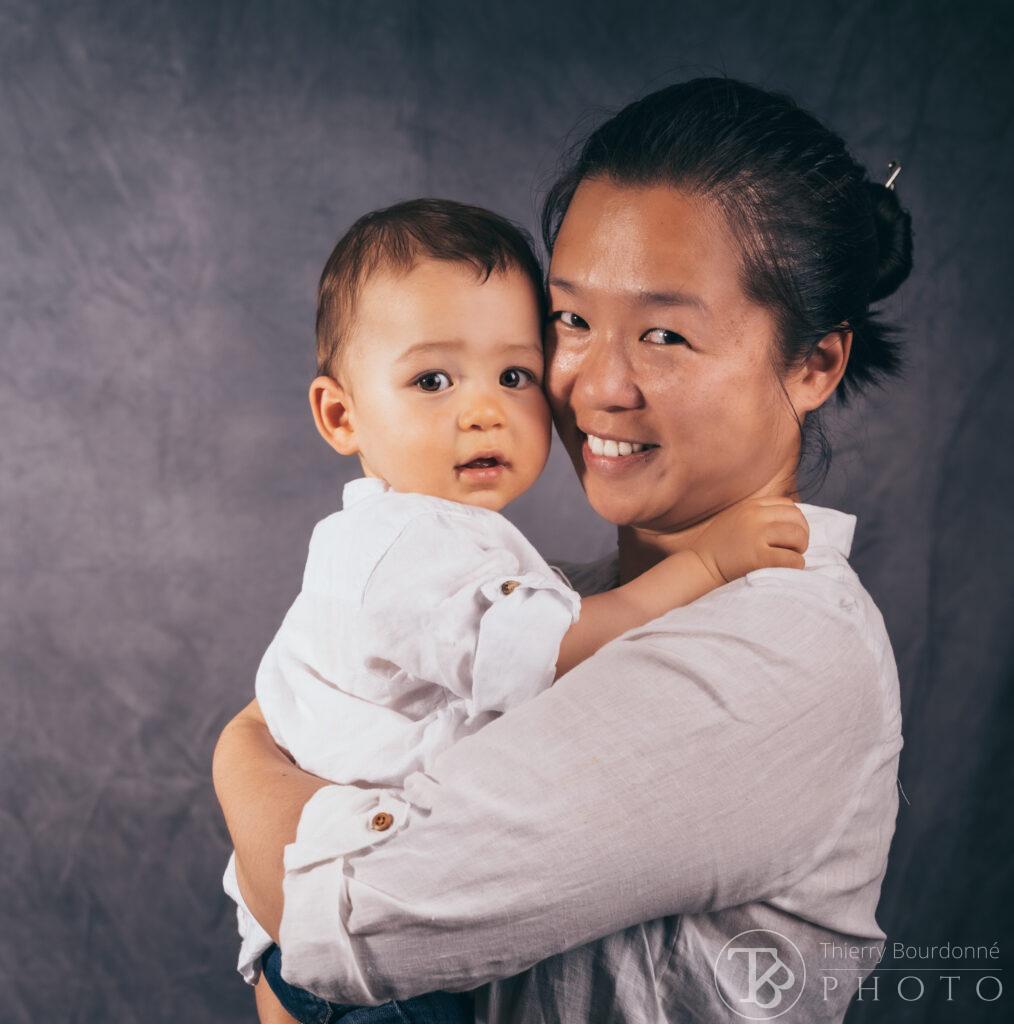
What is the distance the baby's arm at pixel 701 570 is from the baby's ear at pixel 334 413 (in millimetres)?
467

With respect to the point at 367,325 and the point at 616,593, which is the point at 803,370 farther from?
the point at 367,325

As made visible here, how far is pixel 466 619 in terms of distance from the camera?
1.33 metres

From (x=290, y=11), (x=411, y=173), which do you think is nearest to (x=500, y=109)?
(x=411, y=173)

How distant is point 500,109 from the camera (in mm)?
3021

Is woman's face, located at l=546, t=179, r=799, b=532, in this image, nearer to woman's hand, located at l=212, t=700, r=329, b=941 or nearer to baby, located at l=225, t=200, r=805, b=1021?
baby, located at l=225, t=200, r=805, b=1021

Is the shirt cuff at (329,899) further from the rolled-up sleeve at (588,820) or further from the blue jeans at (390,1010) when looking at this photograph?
the blue jeans at (390,1010)

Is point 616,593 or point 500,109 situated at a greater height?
point 500,109

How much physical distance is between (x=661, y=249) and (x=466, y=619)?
0.58 m

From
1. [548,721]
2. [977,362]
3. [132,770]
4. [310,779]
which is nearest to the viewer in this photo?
[548,721]

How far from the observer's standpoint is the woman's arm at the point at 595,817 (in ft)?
3.58

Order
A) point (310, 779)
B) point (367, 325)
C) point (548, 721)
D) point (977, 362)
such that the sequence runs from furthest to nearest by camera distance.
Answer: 1. point (977, 362)
2. point (367, 325)
3. point (310, 779)
4. point (548, 721)

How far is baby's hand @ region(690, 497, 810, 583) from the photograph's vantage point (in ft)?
4.67

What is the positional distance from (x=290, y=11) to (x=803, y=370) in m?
1.89

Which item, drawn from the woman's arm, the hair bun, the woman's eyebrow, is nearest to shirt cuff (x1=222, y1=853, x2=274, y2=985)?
the woman's arm
